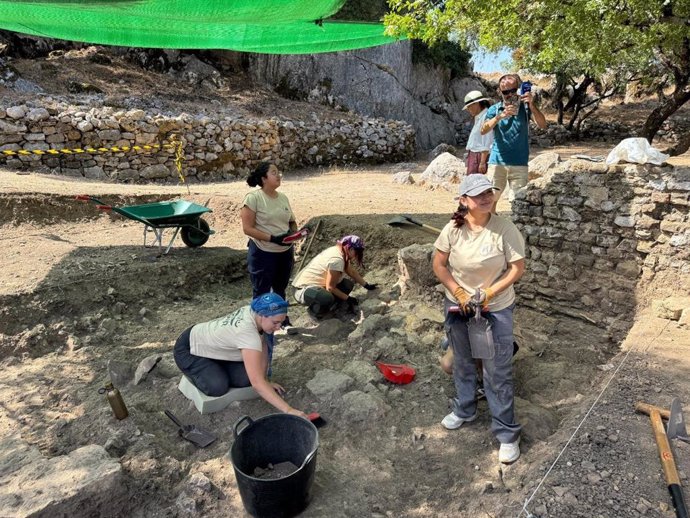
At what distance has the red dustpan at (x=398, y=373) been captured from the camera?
378 centimetres

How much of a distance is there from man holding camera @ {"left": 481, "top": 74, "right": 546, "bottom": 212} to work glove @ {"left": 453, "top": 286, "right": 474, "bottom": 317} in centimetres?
218

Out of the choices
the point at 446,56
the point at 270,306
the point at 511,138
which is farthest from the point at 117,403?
the point at 446,56

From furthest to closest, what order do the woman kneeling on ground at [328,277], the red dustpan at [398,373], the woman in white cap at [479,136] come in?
the woman in white cap at [479,136] → the woman kneeling on ground at [328,277] → the red dustpan at [398,373]

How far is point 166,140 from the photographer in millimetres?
10789

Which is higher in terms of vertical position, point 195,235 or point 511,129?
point 511,129

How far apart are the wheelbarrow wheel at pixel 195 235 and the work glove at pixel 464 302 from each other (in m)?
4.81

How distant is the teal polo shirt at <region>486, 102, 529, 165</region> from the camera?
4.56 meters

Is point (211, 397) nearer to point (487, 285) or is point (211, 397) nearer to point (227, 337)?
point (227, 337)

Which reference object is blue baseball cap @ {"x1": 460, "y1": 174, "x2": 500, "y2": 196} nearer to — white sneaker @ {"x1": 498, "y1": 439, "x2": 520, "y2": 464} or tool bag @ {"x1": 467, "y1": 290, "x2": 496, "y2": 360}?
tool bag @ {"x1": 467, "y1": 290, "x2": 496, "y2": 360}

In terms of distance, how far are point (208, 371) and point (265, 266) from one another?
1.32 m

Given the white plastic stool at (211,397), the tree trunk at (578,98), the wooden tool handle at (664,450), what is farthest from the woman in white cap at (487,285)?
the tree trunk at (578,98)

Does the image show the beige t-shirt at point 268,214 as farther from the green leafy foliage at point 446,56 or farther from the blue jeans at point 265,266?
the green leafy foliage at point 446,56

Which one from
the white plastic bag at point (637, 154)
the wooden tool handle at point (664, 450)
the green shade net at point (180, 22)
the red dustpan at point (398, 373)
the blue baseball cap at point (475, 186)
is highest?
the green shade net at point (180, 22)

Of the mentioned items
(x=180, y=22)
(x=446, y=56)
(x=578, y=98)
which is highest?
(x=446, y=56)
